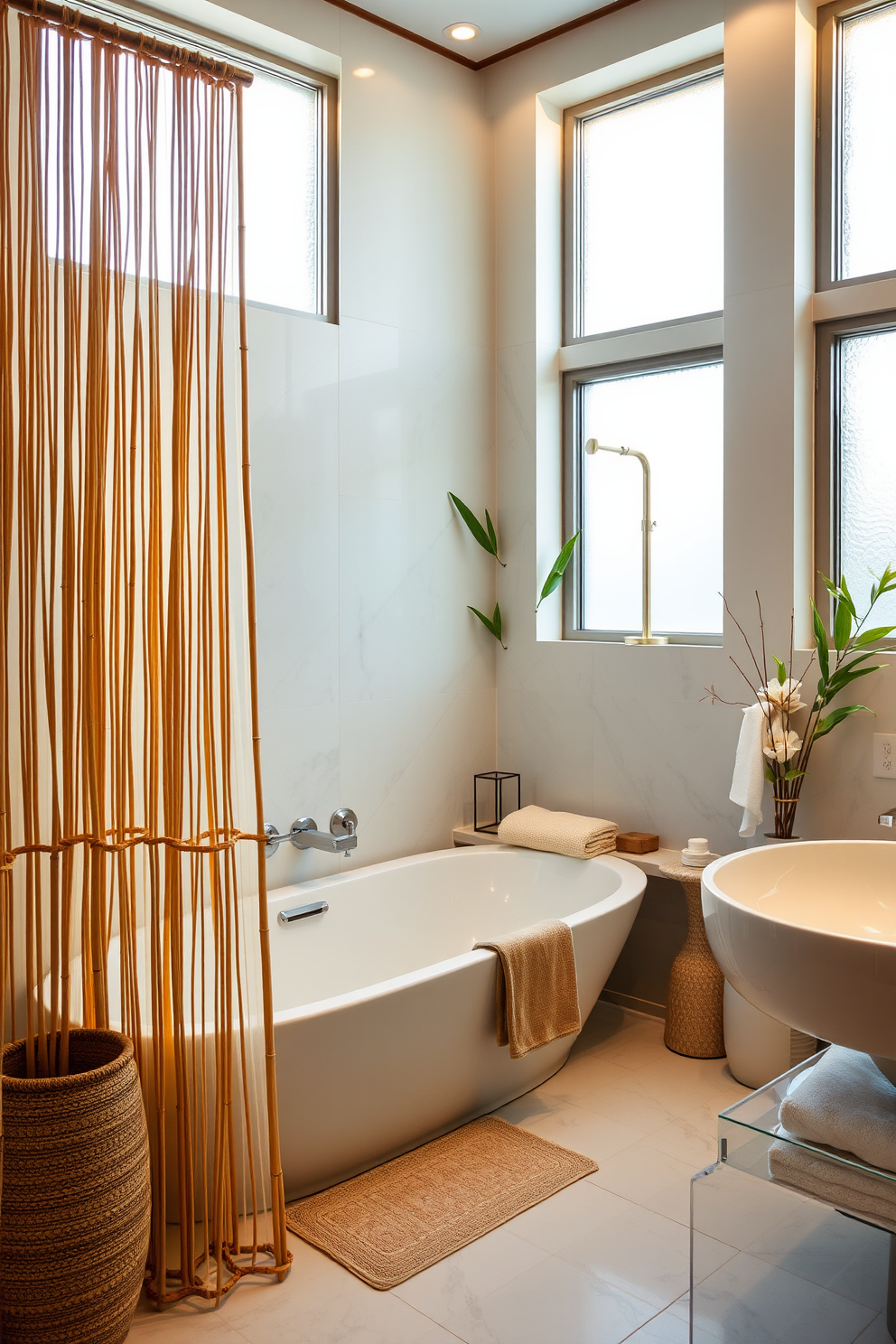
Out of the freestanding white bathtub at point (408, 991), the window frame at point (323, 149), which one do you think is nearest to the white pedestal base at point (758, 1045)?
the freestanding white bathtub at point (408, 991)

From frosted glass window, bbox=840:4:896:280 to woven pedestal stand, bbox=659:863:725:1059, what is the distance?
1.77 meters

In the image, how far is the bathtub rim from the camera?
2.21 meters

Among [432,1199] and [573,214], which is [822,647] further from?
[573,214]

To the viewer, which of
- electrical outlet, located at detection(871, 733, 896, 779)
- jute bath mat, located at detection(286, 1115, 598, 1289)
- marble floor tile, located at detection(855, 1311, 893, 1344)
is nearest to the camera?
marble floor tile, located at detection(855, 1311, 893, 1344)

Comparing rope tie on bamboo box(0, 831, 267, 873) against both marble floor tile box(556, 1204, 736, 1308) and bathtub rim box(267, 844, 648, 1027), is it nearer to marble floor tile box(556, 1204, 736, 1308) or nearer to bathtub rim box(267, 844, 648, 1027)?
bathtub rim box(267, 844, 648, 1027)

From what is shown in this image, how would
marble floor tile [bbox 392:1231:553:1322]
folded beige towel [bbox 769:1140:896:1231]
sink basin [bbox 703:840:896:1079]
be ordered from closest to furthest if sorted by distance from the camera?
sink basin [bbox 703:840:896:1079]
folded beige towel [bbox 769:1140:896:1231]
marble floor tile [bbox 392:1231:553:1322]

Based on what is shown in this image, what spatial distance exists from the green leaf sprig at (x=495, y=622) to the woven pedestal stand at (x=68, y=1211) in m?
2.16

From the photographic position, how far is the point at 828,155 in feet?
9.83

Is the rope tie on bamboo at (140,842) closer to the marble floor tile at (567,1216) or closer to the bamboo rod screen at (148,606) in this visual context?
the bamboo rod screen at (148,606)

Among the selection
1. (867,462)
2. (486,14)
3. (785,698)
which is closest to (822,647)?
(785,698)

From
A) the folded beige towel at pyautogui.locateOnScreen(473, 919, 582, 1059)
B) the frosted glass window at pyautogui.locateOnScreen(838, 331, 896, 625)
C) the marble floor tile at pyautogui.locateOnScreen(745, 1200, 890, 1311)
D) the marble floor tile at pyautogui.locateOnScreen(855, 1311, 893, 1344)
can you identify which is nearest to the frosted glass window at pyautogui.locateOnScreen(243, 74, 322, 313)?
the frosted glass window at pyautogui.locateOnScreen(838, 331, 896, 625)

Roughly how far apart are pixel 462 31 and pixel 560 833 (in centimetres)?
251

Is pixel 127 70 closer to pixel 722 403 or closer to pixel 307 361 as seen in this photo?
pixel 307 361

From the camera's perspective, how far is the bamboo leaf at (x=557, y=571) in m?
3.60
